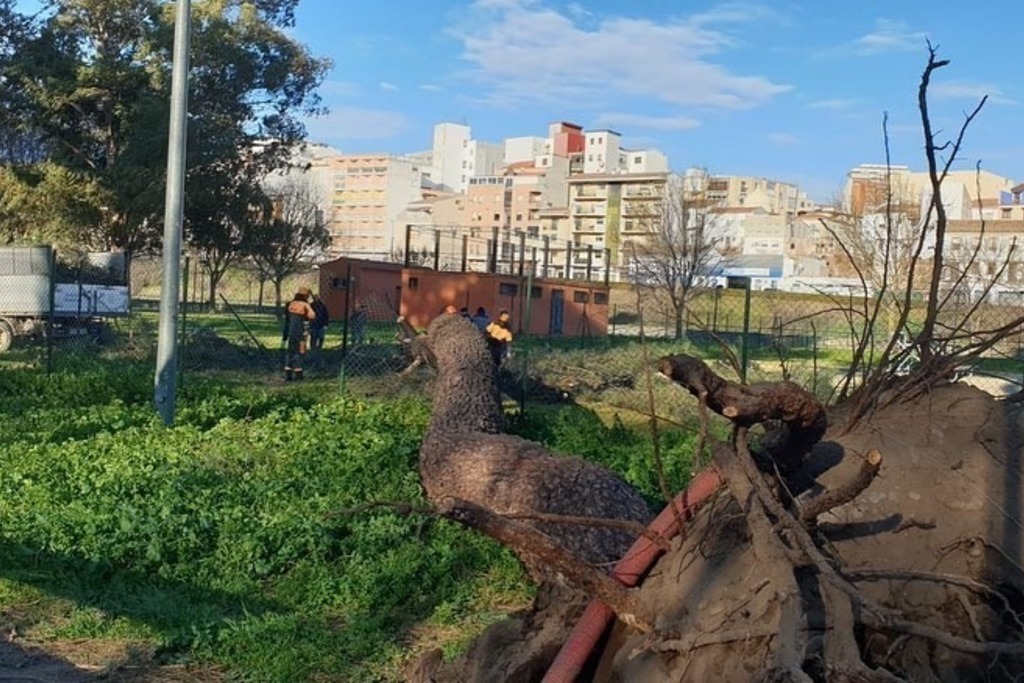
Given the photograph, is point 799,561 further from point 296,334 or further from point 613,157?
point 613,157

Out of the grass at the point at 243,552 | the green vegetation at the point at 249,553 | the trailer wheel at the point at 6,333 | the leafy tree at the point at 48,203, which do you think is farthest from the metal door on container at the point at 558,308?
the green vegetation at the point at 249,553

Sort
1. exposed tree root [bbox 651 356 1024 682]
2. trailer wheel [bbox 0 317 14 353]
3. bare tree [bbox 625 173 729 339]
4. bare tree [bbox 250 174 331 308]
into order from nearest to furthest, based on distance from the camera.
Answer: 1. exposed tree root [bbox 651 356 1024 682]
2. trailer wheel [bbox 0 317 14 353]
3. bare tree [bbox 250 174 331 308]
4. bare tree [bbox 625 173 729 339]

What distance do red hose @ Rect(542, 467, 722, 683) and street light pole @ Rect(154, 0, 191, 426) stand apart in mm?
9318

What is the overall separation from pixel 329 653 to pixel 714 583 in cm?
345

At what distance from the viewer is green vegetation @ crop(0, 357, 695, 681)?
19.6 feet

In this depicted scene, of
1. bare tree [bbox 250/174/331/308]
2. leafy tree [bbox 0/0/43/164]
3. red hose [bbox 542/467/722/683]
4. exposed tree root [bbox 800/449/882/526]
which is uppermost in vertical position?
leafy tree [bbox 0/0/43/164]

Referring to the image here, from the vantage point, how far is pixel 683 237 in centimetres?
4919

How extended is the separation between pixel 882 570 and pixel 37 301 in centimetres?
2323

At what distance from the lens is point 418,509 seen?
3.13 metres

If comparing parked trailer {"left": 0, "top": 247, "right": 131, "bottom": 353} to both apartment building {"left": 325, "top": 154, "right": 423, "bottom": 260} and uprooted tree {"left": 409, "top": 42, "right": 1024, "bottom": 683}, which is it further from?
apartment building {"left": 325, "top": 154, "right": 423, "bottom": 260}

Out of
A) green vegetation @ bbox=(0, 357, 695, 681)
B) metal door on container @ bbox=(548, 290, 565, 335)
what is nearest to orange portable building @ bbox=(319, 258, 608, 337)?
metal door on container @ bbox=(548, 290, 565, 335)

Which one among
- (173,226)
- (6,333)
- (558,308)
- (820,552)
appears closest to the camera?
(820,552)

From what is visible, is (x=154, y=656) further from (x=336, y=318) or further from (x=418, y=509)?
(x=336, y=318)

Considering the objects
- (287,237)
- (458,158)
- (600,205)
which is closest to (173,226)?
(287,237)
